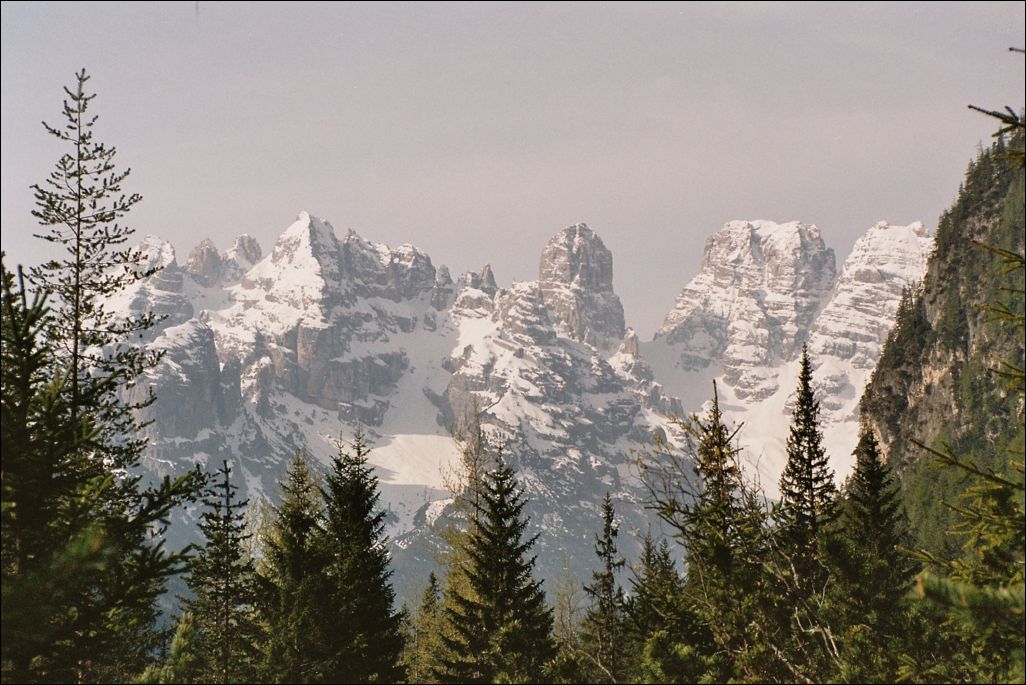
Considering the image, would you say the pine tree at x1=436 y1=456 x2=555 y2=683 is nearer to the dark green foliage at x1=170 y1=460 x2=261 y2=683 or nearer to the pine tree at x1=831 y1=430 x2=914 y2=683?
the dark green foliage at x1=170 y1=460 x2=261 y2=683

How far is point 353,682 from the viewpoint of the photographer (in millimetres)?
30266

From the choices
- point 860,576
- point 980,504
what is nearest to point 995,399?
point 860,576

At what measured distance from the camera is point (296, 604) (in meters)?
29.4

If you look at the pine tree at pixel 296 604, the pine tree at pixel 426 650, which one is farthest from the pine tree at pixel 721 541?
the pine tree at pixel 426 650

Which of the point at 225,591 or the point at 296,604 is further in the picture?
the point at 225,591

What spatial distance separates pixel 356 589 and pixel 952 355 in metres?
162

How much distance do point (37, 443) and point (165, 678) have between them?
671 cm

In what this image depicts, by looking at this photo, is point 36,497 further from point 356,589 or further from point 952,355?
point 952,355

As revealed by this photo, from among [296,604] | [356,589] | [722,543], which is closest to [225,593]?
[356,589]

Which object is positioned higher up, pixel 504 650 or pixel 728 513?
pixel 728 513

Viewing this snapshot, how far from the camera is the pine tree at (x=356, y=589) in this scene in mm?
30875

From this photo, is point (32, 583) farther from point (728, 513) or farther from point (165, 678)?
point (728, 513)

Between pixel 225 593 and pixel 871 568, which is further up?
pixel 225 593

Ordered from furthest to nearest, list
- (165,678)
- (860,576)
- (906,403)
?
(906,403) < (860,576) < (165,678)
